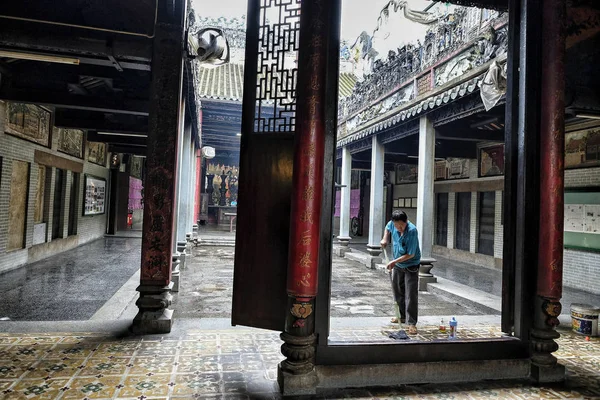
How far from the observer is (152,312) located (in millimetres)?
4363

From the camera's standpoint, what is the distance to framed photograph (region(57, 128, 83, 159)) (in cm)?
1007

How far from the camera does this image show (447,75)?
7.89 m

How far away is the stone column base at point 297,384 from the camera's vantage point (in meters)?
3.02

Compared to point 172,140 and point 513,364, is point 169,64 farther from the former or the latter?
point 513,364

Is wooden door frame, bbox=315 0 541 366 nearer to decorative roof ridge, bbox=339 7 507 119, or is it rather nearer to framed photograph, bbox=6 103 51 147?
decorative roof ridge, bbox=339 7 507 119

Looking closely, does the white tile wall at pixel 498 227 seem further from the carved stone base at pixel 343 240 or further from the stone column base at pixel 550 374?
the stone column base at pixel 550 374

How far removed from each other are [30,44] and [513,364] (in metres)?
6.32

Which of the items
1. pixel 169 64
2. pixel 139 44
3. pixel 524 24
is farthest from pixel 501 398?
pixel 139 44

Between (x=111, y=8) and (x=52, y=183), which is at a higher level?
(x=111, y=8)

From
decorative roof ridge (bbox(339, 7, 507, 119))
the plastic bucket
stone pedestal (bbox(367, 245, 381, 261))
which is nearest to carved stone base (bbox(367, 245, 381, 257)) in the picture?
stone pedestal (bbox(367, 245, 381, 261))

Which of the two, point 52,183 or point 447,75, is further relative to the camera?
point 52,183

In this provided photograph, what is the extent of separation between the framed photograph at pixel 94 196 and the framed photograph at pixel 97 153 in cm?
58

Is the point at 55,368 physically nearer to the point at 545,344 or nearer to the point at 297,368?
the point at 297,368

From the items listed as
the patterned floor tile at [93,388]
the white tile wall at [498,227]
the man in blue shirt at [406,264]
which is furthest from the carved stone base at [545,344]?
the white tile wall at [498,227]
